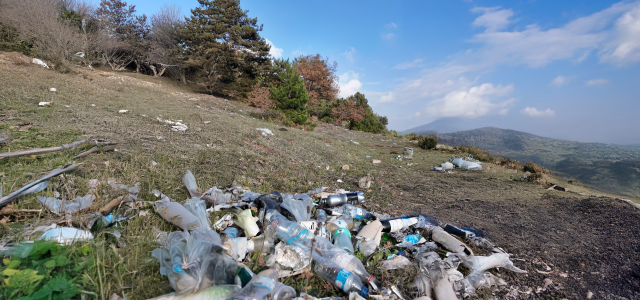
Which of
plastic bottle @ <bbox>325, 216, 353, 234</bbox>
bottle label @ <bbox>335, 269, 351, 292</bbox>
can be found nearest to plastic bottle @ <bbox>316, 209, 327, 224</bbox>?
plastic bottle @ <bbox>325, 216, 353, 234</bbox>

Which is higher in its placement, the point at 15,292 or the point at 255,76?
the point at 255,76

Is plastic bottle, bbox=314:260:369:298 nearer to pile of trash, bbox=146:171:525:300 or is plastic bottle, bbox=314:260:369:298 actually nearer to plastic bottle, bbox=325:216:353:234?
pile of trash, bbox=146:171:525:300

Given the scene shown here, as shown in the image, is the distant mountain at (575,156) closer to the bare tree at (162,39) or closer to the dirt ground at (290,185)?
the dirt ground at (290,185)

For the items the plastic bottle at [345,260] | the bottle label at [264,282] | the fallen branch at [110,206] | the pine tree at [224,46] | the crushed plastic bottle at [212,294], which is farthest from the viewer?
the pine tree at [224,46]

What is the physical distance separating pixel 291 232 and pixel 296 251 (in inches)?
8.3

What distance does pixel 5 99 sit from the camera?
4996 millimetres

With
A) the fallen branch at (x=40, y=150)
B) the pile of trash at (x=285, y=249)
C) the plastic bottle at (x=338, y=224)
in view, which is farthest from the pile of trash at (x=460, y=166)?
the fallen branch at (x=40, y=150)

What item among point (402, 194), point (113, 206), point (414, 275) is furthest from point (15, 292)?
point (402, 194)

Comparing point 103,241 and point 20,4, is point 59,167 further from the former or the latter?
point 20,4

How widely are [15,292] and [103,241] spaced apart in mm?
536

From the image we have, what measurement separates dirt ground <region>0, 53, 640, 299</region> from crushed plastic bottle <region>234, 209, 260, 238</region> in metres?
0.53

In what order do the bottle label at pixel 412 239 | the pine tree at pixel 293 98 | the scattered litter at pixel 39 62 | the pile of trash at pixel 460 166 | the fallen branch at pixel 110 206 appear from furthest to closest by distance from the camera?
the pine tree at pixel 293 98, the scattered litter at pixel 39 62, the pile of trash at pixel 460 166, the bottle label at pixel 412 239, the fallen branch at pixel 110 206

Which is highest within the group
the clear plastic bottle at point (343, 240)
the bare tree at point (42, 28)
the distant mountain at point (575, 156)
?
the bare tree at point (42, 28)

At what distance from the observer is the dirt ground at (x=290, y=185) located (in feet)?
5.71
